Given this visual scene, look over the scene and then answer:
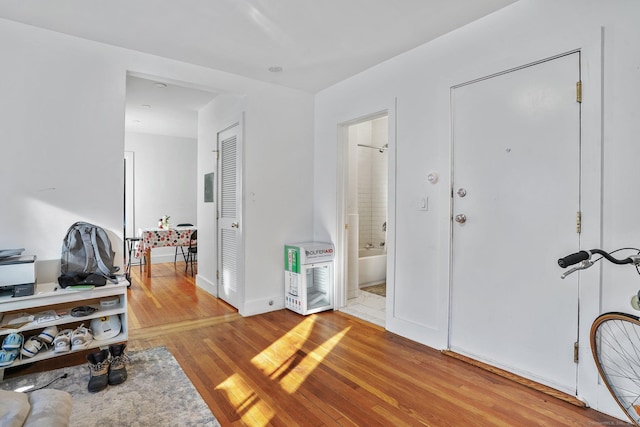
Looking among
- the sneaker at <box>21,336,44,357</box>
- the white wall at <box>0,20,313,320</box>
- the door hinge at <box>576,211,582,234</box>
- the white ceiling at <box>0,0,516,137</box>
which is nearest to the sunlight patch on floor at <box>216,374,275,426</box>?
the sneaker at <box>21,336,44,357</box>

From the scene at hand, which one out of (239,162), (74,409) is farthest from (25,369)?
(239,162)

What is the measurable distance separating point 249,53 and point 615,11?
2.58m

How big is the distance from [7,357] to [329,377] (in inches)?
81.9

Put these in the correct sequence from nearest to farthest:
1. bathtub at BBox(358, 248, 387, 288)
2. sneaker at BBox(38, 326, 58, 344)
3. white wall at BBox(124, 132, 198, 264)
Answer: sneaker at BBox(38, 326, 58, 344) → bathtub at BBox(358, 248, 387, 288) → white wall at BBox(124, 132, 198, 264)

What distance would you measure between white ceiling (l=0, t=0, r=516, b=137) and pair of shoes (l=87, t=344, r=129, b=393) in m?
2.36

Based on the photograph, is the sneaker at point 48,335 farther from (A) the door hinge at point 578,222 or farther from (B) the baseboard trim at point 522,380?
(A) the door hinge at point 578,222

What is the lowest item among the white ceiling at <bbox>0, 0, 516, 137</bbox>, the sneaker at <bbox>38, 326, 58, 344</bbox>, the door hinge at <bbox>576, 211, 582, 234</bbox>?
the sneaker at <bbox>38, 326, 58, 344</bbox>

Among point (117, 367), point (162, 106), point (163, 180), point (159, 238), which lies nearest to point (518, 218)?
point (117, 367)

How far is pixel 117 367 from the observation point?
2.31 m

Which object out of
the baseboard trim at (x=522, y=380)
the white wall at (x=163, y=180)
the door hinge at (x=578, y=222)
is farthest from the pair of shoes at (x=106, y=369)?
the white wall at (x=163, y=180)

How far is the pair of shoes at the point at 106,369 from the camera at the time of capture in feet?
7.24

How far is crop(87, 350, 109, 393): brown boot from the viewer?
2.19 meters

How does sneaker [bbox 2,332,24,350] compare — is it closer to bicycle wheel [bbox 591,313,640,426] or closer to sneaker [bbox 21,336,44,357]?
sneaker [bbox 21,336,44,357]

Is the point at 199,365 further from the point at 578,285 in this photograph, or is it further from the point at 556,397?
the point at 578,285
